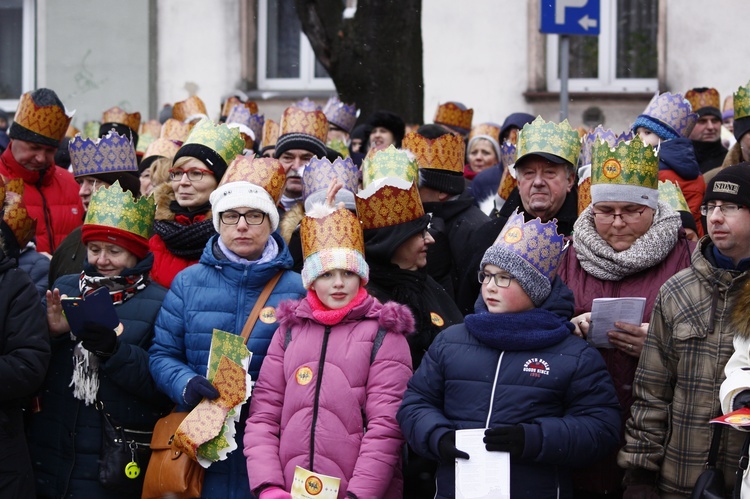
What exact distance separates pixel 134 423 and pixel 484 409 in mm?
1774

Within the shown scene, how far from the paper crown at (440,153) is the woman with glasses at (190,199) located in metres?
1.03

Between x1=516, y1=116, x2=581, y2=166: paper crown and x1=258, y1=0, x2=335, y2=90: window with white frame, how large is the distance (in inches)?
459

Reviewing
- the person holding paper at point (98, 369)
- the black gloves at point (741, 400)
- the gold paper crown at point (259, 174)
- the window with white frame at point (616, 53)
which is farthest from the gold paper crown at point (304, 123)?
the window with white frame at point (616, 53)

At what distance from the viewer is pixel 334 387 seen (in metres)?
4.81

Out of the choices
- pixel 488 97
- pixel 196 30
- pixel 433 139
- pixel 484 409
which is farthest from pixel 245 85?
pixel 484 409

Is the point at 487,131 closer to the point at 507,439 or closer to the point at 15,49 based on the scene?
the point at 507,439

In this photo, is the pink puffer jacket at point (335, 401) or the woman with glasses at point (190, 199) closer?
the pink puffer jacket at point (335, 401)

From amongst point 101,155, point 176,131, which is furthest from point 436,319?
point 176,131

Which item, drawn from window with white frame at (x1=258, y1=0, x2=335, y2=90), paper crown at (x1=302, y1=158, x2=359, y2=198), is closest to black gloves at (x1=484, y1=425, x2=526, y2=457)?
paper crown at (x1=302, y1=158, x2=359, y2=198)

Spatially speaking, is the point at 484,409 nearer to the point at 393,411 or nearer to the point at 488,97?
the point at 393,411

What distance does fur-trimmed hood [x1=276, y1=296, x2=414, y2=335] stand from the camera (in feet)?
16.2

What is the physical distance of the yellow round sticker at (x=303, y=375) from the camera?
4.84 m

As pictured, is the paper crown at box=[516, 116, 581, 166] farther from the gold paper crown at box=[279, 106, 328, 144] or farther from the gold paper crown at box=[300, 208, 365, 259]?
the gold paper crown at box=[279, 106, 328, 144]

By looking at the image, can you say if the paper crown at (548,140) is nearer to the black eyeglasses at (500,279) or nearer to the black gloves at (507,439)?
the black eyeglasses at (500,279)
